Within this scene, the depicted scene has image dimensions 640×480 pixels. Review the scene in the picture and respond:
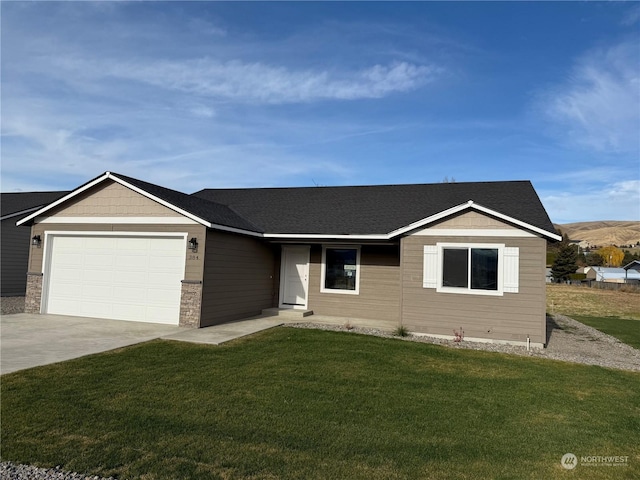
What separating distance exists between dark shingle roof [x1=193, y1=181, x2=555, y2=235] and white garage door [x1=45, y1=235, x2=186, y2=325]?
361 cm

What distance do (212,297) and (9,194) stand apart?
16779 mm

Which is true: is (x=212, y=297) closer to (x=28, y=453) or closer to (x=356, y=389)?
(x=356, y=389)

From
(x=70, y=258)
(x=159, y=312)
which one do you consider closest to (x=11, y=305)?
(x=70, y=258)

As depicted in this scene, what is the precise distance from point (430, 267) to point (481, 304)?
5.04 feet

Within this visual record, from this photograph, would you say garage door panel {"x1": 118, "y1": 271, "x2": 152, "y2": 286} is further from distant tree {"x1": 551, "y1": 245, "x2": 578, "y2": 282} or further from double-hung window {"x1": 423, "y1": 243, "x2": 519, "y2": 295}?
distant tree {"x1": 551, "y1": 245, "x2": 578, "y2": 282}

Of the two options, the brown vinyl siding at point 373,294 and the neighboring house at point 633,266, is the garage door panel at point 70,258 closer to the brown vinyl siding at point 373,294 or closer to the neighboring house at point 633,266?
the brown vinyl siding at point 373,294

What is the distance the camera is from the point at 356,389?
230 inches

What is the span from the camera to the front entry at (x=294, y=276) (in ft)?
45.4

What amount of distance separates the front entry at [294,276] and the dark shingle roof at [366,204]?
119 cm

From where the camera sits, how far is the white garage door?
36.0ft

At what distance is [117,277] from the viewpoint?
1157cm

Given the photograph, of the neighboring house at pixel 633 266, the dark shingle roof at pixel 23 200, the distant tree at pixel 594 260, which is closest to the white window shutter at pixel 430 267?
the dark shingle roof at pixel 23 200

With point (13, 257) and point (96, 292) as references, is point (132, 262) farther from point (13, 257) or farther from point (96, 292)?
point (13, 257)

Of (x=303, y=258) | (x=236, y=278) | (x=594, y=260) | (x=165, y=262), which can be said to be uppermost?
(x=594, y=260)
